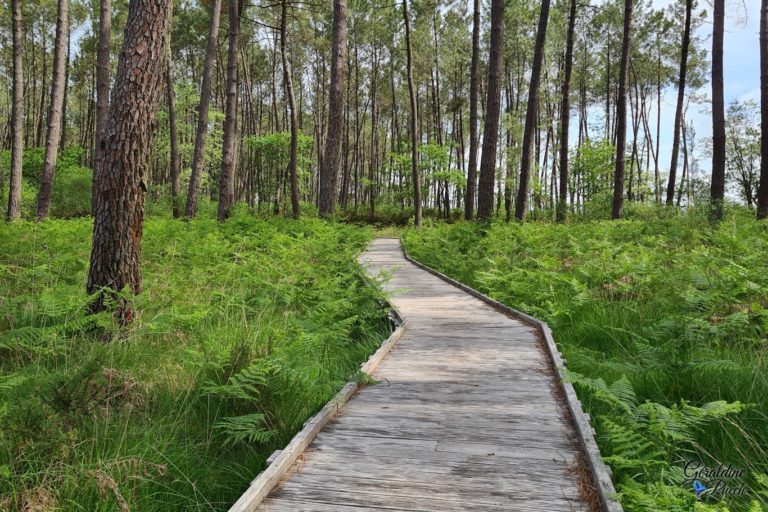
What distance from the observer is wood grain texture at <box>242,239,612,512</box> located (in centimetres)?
237

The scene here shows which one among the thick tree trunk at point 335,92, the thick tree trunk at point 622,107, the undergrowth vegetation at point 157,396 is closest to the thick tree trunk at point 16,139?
the thick tree trunk at point 335,92

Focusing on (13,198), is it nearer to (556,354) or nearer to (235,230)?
(235,230)

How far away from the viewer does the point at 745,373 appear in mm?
4051

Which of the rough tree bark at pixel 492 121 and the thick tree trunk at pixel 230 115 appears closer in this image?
the rough tree bark at pixel 492 121

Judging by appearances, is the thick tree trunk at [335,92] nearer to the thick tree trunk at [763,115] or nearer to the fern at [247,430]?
the thick tree trunk at [763,115]

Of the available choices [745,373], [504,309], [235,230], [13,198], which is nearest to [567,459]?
[745,373]

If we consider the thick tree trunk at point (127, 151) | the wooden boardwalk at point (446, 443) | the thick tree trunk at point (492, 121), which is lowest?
the wooden boardwalk at point (446, 443)

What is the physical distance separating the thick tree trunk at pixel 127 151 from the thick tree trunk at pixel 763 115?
16.6 m

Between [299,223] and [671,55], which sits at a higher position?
[671,55]

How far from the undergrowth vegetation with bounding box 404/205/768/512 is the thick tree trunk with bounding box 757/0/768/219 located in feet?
13.4

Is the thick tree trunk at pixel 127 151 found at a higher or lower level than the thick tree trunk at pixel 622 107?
lower

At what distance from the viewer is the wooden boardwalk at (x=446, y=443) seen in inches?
93.1

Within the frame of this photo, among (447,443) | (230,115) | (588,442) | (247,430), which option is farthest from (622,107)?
(247,430)

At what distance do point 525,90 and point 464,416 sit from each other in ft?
141
